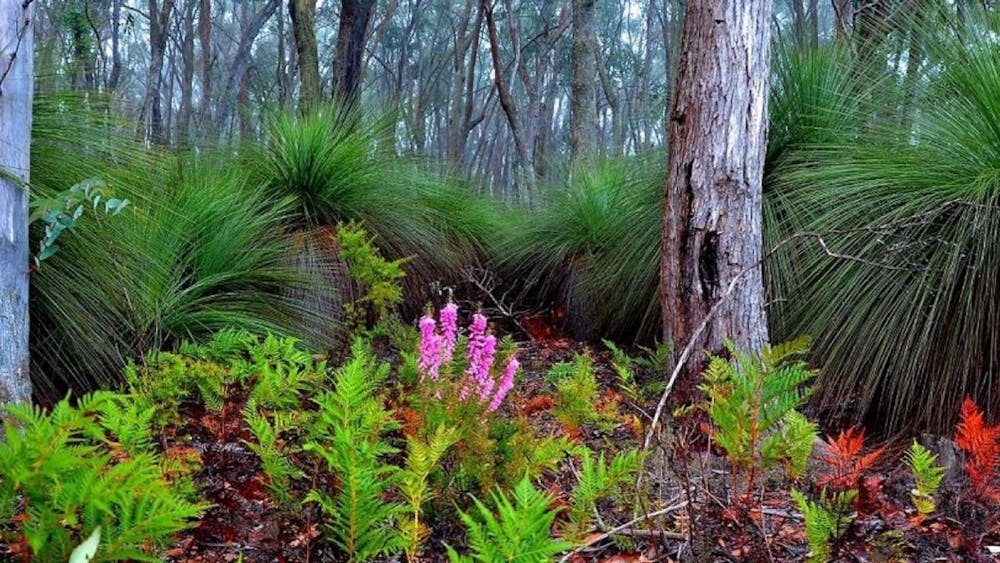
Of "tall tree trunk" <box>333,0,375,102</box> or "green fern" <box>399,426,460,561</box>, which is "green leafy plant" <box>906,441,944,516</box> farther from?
"tall tree trunk" <box>333,0,375,102</box>

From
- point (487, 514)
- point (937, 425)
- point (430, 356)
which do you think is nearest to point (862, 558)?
point (487, 514)

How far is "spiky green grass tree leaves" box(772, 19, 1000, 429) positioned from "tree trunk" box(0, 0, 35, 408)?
2.74 meters

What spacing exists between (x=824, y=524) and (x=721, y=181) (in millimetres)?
2056

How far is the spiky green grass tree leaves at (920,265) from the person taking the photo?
312 centimetres

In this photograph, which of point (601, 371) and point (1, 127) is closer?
point (1, 127)

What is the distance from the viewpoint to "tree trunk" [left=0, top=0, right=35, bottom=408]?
230 centimetres

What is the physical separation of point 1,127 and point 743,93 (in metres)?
2.70

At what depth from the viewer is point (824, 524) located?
145 centimetres

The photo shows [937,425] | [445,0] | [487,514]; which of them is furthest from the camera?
[445,0]

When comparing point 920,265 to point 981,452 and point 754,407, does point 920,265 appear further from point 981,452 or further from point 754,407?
point 754,407

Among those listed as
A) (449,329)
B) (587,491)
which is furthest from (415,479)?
(449,329)

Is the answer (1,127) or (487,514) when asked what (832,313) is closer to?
(487,514)

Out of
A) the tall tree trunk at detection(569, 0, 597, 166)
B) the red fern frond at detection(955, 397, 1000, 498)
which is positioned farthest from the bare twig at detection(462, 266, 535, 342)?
the tall tree trunk at detection(569, 0, 597, 166)

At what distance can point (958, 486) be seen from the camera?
1.98 m
